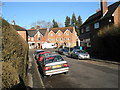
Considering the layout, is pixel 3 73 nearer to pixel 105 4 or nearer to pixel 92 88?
pixel 92 88

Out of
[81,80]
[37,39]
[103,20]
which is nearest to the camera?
[81,80]

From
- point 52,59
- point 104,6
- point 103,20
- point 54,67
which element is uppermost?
point 104,6

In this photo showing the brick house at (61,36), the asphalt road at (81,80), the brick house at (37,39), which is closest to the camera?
the asphalt road at (81,80)

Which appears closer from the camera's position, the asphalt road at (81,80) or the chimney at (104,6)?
the asphalt road at (81,80)

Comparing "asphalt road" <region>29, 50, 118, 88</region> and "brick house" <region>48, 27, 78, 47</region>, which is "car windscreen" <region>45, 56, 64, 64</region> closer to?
"asphalt road" <region>29, 50, 118, 88</region>

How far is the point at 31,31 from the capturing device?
70188 mm

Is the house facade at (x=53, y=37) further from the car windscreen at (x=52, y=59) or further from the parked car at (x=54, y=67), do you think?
the parked car at (x=54, y=67)

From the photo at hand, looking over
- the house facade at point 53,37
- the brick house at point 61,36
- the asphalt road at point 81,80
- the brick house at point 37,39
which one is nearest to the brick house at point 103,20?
the asphalt road at point 81,80

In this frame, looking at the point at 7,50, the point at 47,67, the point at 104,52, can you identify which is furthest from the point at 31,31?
the point at 7,50

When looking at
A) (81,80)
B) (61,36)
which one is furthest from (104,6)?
(61,36)

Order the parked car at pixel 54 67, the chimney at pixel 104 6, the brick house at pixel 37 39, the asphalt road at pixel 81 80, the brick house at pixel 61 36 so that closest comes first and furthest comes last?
the asphalt road at pixel 81 80 < the parked car at pixel 54 67 < the chimney at pixel 104 6 < the brick house at pixel 37 39 < the brick house at pixel 61 36

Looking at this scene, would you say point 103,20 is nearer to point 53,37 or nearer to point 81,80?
point 81,80

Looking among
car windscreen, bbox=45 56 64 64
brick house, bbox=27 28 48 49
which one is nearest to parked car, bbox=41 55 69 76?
car windscreen, bbox=45 56 64 64

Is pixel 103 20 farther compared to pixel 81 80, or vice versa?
pixel 103 20
